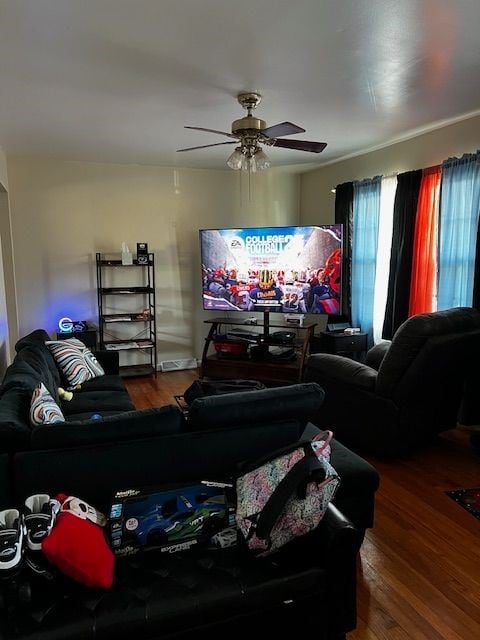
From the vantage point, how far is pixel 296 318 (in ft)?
17.3

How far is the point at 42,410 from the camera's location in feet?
6.44

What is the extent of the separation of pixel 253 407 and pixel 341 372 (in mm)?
1550

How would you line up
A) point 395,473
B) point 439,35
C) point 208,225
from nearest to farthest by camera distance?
point 439,35
point 395,473
point 208,225

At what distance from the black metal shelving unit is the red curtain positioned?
9.39 feet

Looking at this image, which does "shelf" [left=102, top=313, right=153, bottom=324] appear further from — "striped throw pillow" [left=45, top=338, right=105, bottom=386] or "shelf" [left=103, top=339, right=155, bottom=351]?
"striped throw pillow" [left=45, top=338, right=105, bottom=386]

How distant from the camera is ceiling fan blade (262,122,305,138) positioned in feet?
8.98

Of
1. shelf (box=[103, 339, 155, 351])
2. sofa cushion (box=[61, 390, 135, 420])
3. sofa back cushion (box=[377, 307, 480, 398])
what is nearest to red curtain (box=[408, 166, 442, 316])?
sofa back cushion (box=[377, 307, 480, 398])

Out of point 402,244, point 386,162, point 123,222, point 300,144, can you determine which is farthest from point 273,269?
point 300,144

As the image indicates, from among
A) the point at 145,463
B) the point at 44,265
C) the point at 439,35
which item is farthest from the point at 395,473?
the point at 44,265

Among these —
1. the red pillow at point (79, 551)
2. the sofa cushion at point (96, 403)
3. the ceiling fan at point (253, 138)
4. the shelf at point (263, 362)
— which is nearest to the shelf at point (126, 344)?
the shelf at point (263, 362)

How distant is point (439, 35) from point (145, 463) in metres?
2.42

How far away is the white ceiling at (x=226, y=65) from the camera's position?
2.00 metres

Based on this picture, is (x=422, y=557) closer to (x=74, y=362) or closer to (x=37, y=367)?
(x=37, y=367)

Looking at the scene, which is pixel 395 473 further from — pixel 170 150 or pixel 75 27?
pixel 170 150
